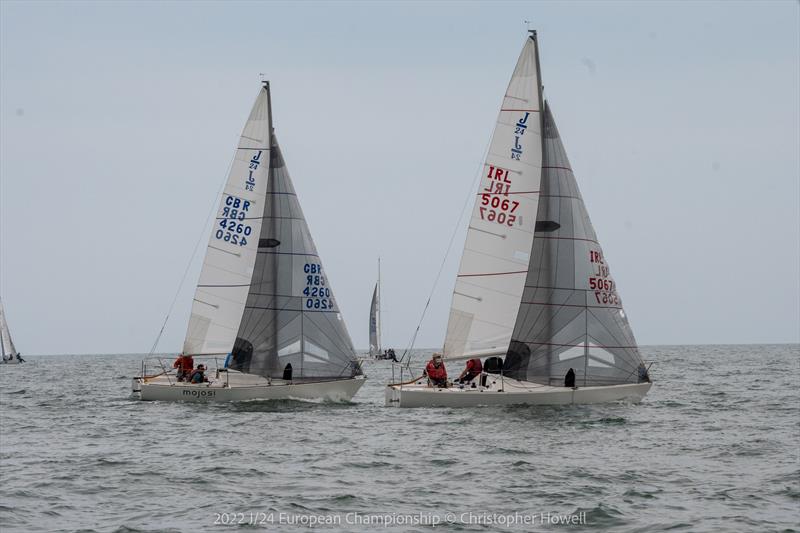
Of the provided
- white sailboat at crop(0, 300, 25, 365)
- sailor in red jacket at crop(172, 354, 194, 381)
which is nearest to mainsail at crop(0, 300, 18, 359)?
white sailboat at crop(0, 300, 25, 365)

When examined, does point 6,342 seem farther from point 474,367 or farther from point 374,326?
point 474,367

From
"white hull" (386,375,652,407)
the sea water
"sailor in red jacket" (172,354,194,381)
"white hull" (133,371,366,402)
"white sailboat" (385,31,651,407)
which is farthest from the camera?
"sailor in red jacket" (172,354,194,381)

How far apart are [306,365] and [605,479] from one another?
55.5 feet

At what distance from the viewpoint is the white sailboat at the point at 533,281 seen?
Result: 101 feet

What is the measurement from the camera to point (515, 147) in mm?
31328

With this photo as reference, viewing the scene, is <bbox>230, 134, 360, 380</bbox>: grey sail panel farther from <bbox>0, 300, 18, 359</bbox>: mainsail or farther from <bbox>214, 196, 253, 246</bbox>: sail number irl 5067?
<bbox>0, 300, 18, 359</bbox>: mainsail

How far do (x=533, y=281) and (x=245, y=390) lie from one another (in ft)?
32.6

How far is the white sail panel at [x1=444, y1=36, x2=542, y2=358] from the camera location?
31188mm

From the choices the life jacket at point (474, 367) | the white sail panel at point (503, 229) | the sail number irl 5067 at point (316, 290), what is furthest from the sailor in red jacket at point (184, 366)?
the life jacket at point (474, 367)

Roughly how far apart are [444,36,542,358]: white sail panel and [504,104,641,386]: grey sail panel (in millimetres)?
378

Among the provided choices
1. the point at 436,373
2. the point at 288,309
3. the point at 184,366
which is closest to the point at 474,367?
the point at 436,373

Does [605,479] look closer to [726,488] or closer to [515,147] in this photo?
[726,488]

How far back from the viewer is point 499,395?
29.9 metres

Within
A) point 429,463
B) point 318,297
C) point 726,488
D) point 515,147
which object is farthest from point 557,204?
point 726,488
